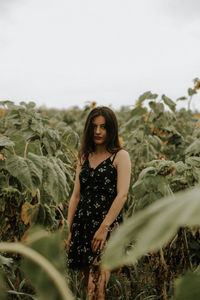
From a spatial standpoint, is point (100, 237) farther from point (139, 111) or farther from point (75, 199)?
point (139, 111)

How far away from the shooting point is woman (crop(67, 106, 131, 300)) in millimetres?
2170

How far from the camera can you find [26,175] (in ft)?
4.32

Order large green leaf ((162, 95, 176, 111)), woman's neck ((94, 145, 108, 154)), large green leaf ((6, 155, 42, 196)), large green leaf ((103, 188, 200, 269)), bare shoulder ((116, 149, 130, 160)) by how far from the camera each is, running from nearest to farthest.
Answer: large green leaf ((103, 188, 200, 269)) < large green leaf ((6, 155, 42, 196)) < bare shoulder ((116, 149, 130, 160)) < woman's neck ((94, 145, 108, 154)) < large green leaf ((162, 95, 176, 111))

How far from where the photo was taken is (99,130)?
2.34 meters

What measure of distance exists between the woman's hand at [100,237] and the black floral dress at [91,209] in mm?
65

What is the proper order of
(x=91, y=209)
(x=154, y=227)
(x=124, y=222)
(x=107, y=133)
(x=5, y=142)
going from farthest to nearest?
(x=107, y=133)
(x=91, y=209)
(x=5, y=142)
(x=124, y=222)
(x=154, y=227)

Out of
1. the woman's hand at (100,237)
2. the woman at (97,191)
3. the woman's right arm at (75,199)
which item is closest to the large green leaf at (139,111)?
the woman at (97,191)

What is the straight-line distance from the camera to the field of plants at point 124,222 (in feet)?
1.05

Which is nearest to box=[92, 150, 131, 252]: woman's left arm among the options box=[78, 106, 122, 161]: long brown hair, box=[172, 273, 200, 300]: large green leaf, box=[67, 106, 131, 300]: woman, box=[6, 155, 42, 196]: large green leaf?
box=[67, 106, 131, 300]: woman

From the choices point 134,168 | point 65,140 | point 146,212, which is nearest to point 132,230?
point 146,212

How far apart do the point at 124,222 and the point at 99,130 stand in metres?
1.90

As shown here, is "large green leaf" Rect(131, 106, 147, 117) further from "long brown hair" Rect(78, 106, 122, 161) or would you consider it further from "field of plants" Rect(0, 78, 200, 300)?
"long brown hair" Rect(78, 106, 122, 161)

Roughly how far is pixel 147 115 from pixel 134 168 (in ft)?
2.04

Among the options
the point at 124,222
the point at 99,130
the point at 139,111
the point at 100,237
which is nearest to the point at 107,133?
the point at 99,130
